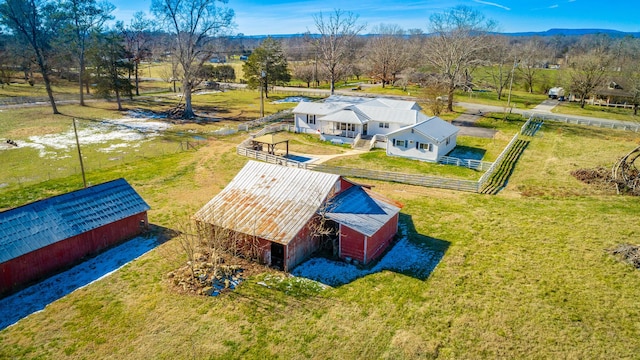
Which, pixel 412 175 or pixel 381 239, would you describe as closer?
pixel 381 239

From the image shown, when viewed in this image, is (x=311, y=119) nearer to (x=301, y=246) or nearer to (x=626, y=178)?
(x=301, y=246)

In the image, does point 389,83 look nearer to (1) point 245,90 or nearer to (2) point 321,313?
(1) point 245,90

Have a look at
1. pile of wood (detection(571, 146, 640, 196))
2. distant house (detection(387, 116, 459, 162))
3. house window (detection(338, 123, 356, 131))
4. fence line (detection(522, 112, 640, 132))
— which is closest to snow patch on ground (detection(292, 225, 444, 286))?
distant house (detection(387, 116, 459, 162))

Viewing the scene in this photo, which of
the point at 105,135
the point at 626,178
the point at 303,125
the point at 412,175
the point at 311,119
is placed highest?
the point at 311,119

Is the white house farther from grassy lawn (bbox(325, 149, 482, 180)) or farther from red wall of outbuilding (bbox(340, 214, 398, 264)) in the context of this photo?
red wall of outbuilding (bbox(340, 214, 398, 264))

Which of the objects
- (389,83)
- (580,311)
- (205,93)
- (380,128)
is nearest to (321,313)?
(580,311)

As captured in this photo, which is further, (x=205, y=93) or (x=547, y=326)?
(x=205, y=93)

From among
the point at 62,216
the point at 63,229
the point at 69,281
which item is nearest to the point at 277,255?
the point at 69,281
